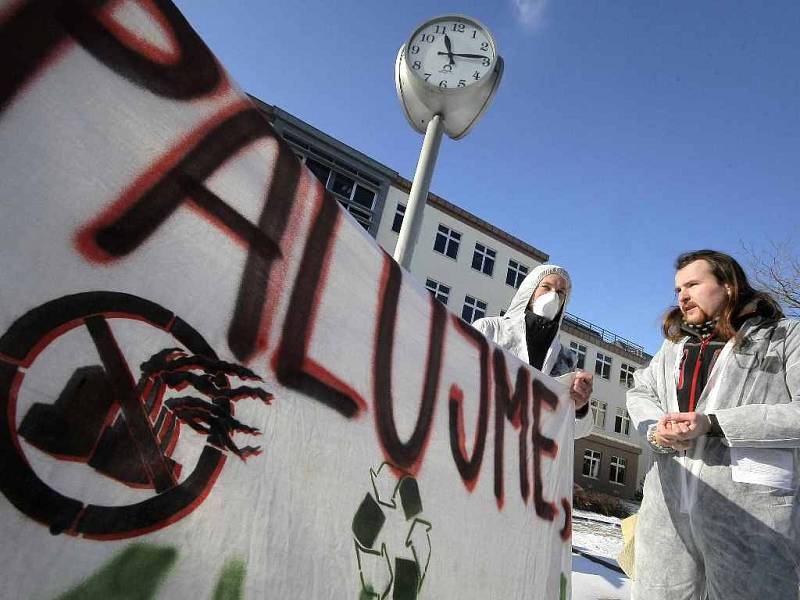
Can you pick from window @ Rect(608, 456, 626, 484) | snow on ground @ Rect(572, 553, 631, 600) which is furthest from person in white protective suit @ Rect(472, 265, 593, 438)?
window @ Rect(608, 456, 626, 484)

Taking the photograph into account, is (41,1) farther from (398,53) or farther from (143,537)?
(398,53)

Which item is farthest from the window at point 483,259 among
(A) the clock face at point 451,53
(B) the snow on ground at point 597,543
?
(A) the clock face at point 451,53

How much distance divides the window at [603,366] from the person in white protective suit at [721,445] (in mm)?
24708

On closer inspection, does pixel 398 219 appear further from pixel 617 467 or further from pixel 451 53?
pixel 617 467

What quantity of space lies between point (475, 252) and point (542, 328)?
17281mm

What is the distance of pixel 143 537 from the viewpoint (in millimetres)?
848

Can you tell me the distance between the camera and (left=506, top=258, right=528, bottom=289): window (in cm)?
2022

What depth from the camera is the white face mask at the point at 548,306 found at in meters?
2.42

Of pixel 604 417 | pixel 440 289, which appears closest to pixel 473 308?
pixel 440 289

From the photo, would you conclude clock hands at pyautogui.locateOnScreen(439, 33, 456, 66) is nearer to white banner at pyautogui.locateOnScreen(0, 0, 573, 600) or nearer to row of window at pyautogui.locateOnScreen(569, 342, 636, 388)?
white banner at pyautogui.locateOnScreen(0, 0, 573, 600)

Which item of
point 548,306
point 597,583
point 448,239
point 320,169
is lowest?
point 597,583

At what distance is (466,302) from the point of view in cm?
1875

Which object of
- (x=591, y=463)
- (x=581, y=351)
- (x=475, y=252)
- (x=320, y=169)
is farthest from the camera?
(x=581, y=351)

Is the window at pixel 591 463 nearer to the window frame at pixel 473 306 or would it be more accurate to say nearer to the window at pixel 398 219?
the window frame at pixel 473 306
